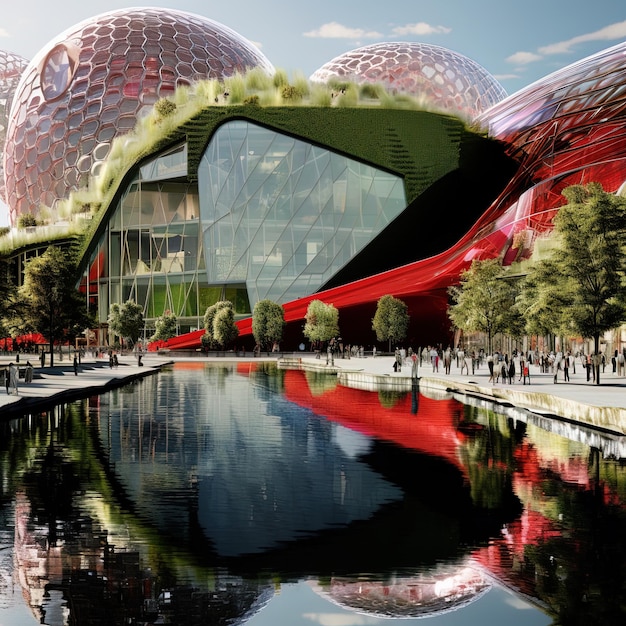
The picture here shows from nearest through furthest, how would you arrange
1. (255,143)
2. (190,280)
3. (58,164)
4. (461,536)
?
(461,536)
(255,143)
(190,280)
(58,164)

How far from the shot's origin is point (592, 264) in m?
33.8

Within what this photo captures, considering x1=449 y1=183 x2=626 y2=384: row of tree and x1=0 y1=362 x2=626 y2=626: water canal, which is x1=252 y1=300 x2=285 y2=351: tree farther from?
x1=0 y1=362 x2=626 y2=626: water canal

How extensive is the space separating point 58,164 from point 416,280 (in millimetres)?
47440

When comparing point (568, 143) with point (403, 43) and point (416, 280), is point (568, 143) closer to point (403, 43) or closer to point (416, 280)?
point (416, 280)

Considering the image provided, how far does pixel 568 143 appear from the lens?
67.6 m

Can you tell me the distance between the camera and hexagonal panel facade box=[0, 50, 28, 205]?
12131 centimetres

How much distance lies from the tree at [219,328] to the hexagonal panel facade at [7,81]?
1899 inches

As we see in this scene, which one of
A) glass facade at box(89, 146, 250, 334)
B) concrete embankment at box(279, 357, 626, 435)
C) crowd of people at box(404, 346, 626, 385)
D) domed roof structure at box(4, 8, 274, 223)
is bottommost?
concrete embankment at box(279, 357, 626, 435)

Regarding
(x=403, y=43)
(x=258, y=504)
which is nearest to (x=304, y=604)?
(x=258, y=504)

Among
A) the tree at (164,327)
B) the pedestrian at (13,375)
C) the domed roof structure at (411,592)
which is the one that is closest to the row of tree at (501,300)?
the tree at (164,327)

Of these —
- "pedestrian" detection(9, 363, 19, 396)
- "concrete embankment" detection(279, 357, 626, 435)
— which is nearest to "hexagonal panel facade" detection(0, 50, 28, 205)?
"concrete embankment" detection(279, 357, 626, 435)

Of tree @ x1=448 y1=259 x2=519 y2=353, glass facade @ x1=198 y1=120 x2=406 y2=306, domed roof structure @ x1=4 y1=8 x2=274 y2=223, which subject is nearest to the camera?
tree @ x1=448 y1=259 x2=519 y2=353

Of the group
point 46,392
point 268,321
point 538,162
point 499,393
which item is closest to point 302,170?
point 268,321

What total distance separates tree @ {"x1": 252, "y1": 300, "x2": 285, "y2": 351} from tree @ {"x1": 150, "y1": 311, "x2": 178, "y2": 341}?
1526cm
